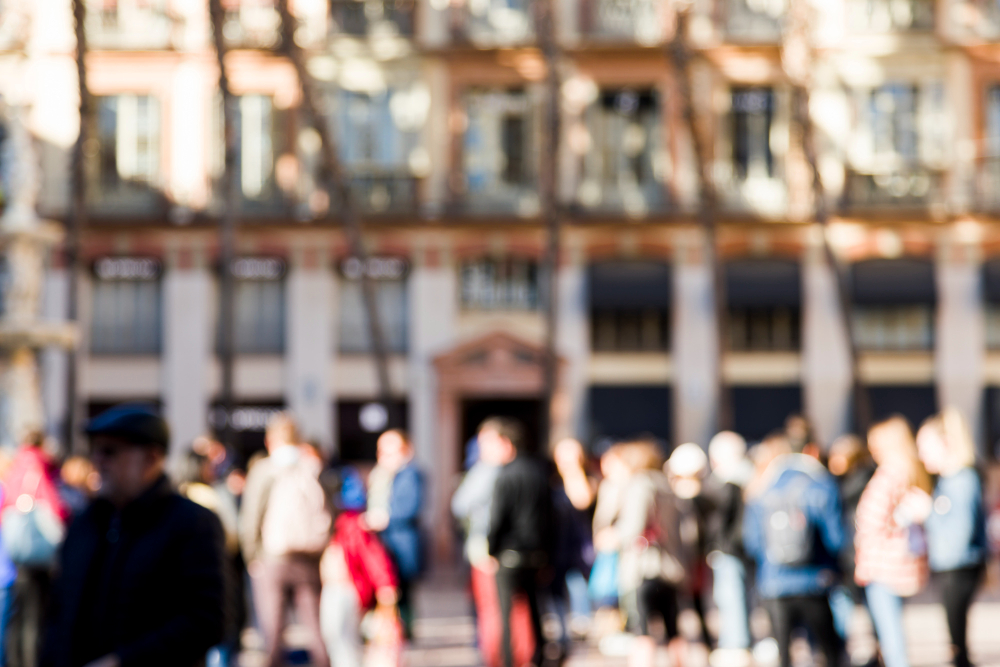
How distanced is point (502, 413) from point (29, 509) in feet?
60.6

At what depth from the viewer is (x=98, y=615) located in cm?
411

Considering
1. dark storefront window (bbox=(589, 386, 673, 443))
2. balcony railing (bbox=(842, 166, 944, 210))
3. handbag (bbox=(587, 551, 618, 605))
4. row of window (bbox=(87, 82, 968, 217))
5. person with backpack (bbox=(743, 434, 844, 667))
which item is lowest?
Answer: handbag (bbox=(587, 551, 618, 605))

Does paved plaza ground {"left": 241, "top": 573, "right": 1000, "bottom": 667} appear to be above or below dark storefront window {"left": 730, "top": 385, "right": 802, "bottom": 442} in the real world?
below

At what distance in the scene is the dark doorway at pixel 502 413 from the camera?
27.7 m

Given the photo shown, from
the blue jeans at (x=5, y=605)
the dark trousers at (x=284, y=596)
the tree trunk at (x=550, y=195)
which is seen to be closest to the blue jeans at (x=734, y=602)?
the dark trousers at (x=284, y=596)

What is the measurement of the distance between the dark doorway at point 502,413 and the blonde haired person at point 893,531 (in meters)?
18.1

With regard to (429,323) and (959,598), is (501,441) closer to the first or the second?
(959,598)

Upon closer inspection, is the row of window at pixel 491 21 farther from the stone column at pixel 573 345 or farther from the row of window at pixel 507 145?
the stone column at pixel 573 345

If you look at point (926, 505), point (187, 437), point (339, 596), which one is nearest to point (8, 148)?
point (187, 437)

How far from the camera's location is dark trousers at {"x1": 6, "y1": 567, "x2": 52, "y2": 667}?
10148mm

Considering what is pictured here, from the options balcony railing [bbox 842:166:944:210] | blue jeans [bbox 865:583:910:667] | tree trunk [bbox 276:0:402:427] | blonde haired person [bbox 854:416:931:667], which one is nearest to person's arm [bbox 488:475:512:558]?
blonde haired person [bbox 854:416:931:667]

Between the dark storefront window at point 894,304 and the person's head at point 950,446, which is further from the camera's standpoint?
the dark storefront window at point 894,304

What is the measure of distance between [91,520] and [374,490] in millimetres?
9811

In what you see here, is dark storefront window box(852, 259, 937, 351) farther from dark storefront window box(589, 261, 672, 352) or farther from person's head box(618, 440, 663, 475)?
person's head box(618, 440, 663, 475)
